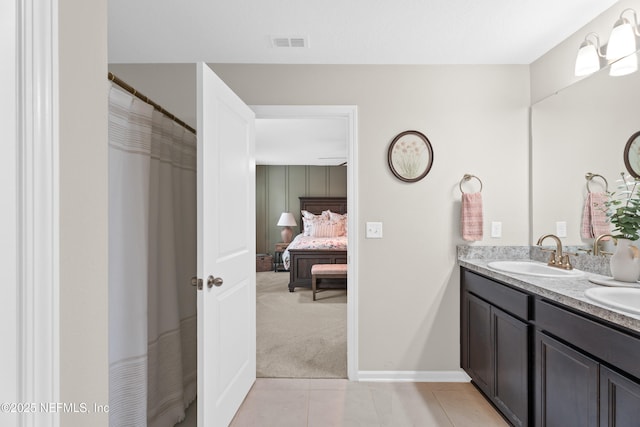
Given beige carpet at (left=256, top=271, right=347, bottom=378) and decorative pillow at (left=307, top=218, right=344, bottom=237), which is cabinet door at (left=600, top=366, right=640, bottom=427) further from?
decorative pillow at (left=307, top=218, right=344, bottom=237)

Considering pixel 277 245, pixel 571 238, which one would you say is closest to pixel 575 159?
pixel 571 238

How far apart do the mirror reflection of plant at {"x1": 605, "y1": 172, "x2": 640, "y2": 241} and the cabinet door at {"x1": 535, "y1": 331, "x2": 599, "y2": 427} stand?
67 centimetres

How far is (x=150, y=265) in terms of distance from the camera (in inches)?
75.1

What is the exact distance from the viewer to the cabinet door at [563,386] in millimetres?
1371

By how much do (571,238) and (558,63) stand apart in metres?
1.19

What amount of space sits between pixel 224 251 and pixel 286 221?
215 inches

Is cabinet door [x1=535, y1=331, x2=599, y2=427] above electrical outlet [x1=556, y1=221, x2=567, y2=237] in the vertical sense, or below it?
below

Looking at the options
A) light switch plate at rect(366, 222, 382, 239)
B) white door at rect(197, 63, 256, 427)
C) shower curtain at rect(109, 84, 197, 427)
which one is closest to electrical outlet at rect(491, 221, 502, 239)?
light switch plate at rect(366, 222, 382, 239)

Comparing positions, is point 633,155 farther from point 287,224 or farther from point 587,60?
point 287,224

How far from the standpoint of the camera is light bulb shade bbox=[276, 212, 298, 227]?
744cm

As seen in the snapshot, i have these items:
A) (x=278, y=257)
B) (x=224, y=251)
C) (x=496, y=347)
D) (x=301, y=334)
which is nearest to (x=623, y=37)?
(x=496, y=347)

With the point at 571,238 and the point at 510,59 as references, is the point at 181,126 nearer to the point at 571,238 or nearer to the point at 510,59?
the point at 510,59

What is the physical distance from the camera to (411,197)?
2615 millimetres

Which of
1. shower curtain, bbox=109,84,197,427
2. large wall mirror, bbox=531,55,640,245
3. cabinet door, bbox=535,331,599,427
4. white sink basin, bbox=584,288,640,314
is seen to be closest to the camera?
cabinet door, bbox=535,331,599,427
